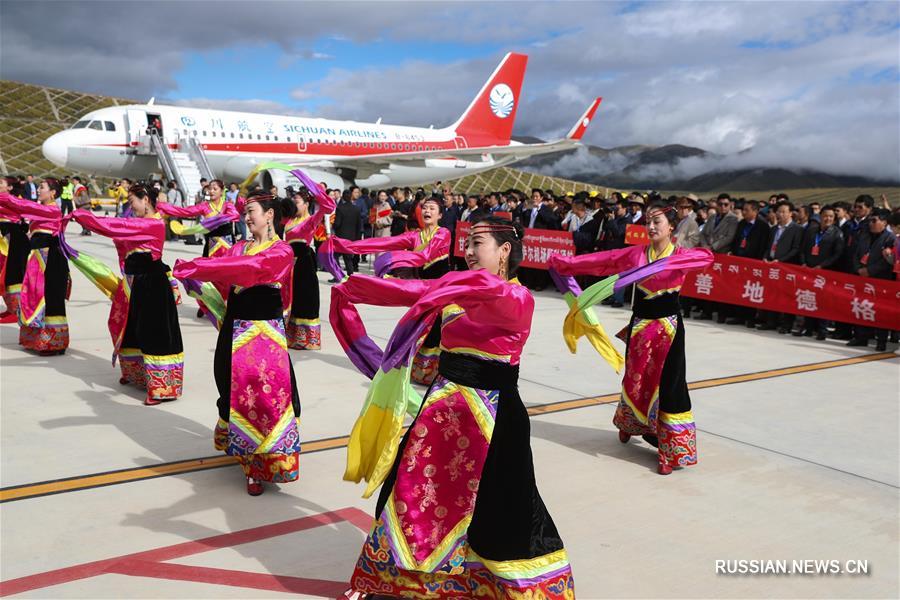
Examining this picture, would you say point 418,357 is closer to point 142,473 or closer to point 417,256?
point 417,256

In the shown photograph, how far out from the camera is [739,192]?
62.1m

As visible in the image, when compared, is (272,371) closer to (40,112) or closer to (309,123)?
(309,123)

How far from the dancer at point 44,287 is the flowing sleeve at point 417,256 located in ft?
11.5

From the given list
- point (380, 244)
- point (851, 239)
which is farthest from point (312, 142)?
point (380, 244)

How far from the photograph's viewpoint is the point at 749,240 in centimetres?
1059

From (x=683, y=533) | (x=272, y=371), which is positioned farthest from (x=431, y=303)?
(x=683, y=533)

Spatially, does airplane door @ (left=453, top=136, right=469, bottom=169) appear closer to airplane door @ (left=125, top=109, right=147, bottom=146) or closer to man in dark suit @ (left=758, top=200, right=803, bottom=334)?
airplane door @ (left=125, top=109, right=147, bottom=146)

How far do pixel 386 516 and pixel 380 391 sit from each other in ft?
1.58

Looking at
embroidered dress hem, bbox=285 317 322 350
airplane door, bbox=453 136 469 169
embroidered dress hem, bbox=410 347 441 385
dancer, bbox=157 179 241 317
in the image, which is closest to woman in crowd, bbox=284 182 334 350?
embroidered dress hem, bbox=285 317 322 350

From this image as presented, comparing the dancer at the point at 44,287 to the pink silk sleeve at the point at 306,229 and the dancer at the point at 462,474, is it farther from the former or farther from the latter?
the dancer at the point at 462,474

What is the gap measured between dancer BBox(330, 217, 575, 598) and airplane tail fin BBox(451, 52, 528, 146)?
2895 cm

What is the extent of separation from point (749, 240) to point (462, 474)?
29.8 ft

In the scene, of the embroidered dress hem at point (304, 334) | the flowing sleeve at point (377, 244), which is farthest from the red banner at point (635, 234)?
the flowing sleeve at point (377, 244)

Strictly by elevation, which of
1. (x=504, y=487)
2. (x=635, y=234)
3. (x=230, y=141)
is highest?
(x=230, y=141)
